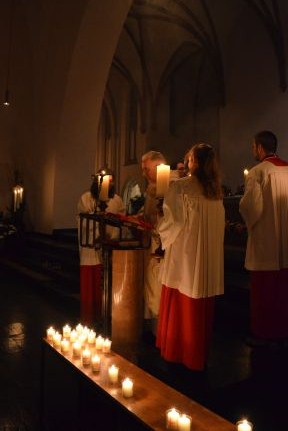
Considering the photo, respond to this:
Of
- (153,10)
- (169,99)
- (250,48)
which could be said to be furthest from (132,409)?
(169,99)

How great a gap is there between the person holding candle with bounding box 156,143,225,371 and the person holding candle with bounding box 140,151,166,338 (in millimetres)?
620

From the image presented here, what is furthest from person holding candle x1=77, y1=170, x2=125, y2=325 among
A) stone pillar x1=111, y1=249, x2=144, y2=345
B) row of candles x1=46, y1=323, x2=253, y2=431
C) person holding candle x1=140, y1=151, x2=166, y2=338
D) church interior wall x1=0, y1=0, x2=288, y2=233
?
church interior wall x1=0, y1=0, x2=288, y2=233

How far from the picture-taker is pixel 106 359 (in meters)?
2.70

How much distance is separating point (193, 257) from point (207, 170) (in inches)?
26.0

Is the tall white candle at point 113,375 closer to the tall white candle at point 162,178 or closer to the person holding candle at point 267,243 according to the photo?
the tall white candle at point 162,178

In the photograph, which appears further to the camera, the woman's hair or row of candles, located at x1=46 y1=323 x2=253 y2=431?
the woman's hair

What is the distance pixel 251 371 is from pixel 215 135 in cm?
1412

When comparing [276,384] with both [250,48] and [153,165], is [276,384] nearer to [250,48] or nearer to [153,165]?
[153,165]

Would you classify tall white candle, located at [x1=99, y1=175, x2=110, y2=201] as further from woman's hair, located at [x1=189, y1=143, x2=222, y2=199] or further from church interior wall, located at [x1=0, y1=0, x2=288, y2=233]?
church interior wall, located at [x1=0, y1=0, x2=288, y2=233]

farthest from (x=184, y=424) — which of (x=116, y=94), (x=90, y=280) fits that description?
(x=116, y=94)

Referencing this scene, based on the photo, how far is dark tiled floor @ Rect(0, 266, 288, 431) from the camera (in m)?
2.78

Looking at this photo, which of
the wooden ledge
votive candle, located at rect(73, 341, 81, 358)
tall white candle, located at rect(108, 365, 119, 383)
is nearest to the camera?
the wooden ledge

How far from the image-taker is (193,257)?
10.7 feet

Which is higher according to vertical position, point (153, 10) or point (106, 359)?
point (153, 10)
